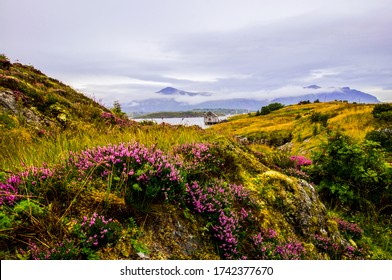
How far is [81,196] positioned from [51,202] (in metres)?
0.32

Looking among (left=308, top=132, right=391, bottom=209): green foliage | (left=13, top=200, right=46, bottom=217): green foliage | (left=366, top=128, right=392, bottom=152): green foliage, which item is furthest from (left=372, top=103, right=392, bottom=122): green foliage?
(left=13, top=200, right=46, bottom=217): green foliage

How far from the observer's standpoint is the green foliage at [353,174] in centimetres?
862

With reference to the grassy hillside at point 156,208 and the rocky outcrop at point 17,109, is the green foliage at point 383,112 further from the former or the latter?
the rocky outcrop at point 17,109

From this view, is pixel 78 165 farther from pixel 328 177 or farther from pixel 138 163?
pixel 328 177

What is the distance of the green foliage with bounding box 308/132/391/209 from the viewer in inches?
339

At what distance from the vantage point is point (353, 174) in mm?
8734

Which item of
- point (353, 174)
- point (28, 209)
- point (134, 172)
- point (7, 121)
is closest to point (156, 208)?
point (134, 172)

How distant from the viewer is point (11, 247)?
2748mm

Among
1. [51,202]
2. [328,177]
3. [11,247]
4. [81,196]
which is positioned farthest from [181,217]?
[328,177]

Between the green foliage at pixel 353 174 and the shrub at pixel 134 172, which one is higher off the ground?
the shrub at pixel 134 172

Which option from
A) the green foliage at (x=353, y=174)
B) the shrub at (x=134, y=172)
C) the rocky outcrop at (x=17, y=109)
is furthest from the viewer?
the rocky outcrop at (x=17, y=109)

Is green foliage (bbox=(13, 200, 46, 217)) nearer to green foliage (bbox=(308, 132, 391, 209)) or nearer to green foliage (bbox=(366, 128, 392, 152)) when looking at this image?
green foliage (bbox=(308, 132, 391, 209))

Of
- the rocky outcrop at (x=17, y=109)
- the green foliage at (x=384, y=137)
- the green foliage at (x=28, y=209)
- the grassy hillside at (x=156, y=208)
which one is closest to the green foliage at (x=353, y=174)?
the grassy hillside at (x=156, y=208)

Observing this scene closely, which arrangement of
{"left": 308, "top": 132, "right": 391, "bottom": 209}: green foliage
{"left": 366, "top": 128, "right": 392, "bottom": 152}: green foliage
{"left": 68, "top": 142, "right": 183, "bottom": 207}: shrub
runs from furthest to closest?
{"left": 366, "top": 128, "right": 392, "bottom": 152}: green foliage
{"left": 308, "top": 132, "right": 391, "bottom": 209}: green foliage
{"left": 68, "top": 142, "right": 183, "bottom": 207}: shrub
